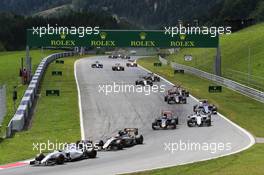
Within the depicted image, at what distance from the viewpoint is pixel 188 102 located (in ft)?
174

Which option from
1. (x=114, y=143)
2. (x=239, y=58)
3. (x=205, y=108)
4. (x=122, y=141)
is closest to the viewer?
Answer: (x=114, y=143)

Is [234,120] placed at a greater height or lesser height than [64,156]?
greater

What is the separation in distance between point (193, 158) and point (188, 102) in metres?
24.6

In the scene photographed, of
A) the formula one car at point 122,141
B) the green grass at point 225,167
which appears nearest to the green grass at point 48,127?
the formula one car at point 122,141

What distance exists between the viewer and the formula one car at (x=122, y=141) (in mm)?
31281

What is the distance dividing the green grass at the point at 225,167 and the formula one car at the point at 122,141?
535cm

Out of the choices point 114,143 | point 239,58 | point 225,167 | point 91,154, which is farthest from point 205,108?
point 239,58

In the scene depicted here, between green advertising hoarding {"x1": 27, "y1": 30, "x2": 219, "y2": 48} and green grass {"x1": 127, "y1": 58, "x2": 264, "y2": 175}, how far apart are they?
4.54 m

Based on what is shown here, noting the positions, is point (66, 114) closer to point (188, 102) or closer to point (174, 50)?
point (188, 102)

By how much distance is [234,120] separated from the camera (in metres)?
43.9

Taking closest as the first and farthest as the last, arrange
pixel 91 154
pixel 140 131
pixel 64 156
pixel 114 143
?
pixel 64 156 → pixel 91 154 → pixel 114 143 → pixel 140 131

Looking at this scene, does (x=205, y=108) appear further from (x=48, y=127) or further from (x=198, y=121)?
(x=48, y=127)

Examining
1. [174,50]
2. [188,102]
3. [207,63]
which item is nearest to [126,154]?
[188,102]

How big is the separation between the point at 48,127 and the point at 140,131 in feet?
20.3
